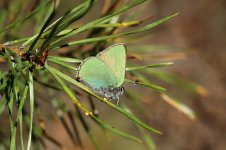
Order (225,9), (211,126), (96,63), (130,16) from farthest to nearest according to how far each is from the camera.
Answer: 1. (225,9)
2. (211,126)
3. (130,16)
4. (96,63)

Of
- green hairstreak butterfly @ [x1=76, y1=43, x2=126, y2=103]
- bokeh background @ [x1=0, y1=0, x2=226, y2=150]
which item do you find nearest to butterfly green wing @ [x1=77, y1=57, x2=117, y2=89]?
green hairstreak butterfly @ [x1=76, y1=43, x2=126, y2=103]

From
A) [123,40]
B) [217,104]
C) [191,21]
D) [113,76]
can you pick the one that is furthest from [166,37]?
[113,76]

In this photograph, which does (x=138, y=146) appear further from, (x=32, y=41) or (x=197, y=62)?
(x=32, y=41)

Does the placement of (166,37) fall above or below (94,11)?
below

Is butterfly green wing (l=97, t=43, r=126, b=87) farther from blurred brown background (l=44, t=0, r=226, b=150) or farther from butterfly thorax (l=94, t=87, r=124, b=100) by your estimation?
blurred brown background (l=44, t=0, r=226, b=150)

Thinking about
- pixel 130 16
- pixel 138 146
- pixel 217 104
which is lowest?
pixel 138 146

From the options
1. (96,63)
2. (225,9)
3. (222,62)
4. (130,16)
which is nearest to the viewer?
(96,63)

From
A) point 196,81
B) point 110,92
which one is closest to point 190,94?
point 196,81
